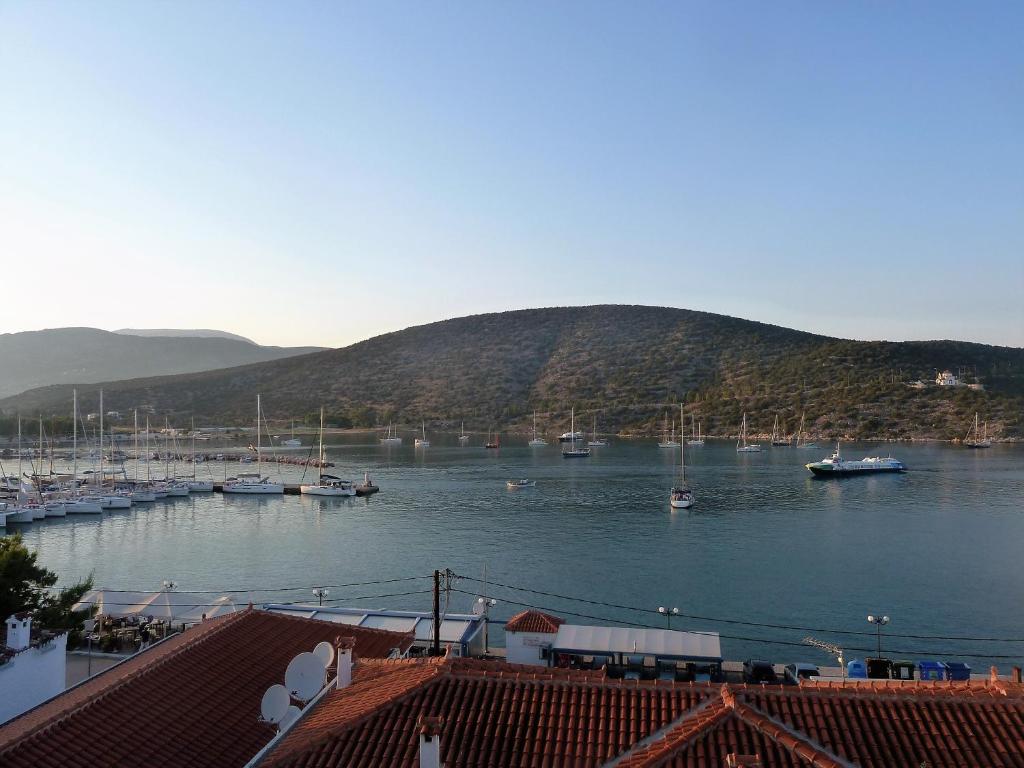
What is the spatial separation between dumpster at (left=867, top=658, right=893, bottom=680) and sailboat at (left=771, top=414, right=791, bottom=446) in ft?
283

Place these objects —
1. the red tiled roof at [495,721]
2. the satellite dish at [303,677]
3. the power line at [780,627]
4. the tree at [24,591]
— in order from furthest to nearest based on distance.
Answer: the power line at [780,627] < the tree at [24,591] < the satellite dish at [303,677] < the red tiled roof at [495,721]

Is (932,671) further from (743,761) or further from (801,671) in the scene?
(743,761)

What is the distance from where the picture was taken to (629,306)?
17075 cm

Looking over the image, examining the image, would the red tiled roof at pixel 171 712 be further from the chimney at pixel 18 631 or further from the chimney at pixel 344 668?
the chimney at pixel 344 668

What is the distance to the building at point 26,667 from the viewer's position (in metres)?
9.53

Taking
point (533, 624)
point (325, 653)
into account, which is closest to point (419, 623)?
point (533, 624)

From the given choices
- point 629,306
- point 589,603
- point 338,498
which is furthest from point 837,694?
point 629,306

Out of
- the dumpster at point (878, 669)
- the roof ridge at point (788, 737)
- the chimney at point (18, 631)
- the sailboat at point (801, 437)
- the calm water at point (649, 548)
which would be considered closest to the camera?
the roof ridge at point (788, 737)

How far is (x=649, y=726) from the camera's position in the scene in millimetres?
6410

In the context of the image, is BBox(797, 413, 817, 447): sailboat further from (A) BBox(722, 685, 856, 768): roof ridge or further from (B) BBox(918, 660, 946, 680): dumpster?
(A) BBox(722, 685, 856, 768): roof ridge

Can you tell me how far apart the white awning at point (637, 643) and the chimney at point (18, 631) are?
9.41 metres

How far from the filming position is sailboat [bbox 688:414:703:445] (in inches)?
3875

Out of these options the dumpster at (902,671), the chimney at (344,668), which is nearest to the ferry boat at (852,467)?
the dumpster at (902,671)

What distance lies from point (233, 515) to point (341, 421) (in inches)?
3092
